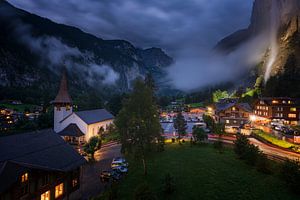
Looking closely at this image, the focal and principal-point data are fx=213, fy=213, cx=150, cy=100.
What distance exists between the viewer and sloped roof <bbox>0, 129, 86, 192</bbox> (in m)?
23.2

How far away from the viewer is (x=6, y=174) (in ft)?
73.5

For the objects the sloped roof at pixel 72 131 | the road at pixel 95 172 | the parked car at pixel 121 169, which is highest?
the sloped roof at pixel 72 131

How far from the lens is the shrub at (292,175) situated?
27.4 metres

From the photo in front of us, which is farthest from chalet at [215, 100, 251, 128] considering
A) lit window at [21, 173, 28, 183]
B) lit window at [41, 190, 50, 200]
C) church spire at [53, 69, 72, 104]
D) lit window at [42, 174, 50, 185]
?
lit window at [21, 173, 28, 183]

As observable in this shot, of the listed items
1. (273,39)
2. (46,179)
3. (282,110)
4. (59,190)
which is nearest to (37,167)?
(46,179)

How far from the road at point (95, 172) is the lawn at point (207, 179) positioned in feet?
12.3

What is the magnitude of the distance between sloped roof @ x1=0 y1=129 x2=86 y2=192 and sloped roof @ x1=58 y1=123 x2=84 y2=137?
24774 millimetres

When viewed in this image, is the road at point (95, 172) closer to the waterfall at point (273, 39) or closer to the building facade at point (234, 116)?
the building facade at point (234, 116)

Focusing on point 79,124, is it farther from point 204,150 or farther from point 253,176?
point 253,176

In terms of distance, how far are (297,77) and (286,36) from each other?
42275 mm

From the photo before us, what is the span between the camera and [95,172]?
37.7 metres

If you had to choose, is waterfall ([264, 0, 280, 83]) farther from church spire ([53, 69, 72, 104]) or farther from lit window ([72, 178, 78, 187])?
lit window ([72, 178, 78, 187])

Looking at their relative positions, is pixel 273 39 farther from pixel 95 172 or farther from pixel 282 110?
pixel 95 172

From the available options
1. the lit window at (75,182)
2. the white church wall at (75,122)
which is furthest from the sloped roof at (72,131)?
the lit window at (75,182)
